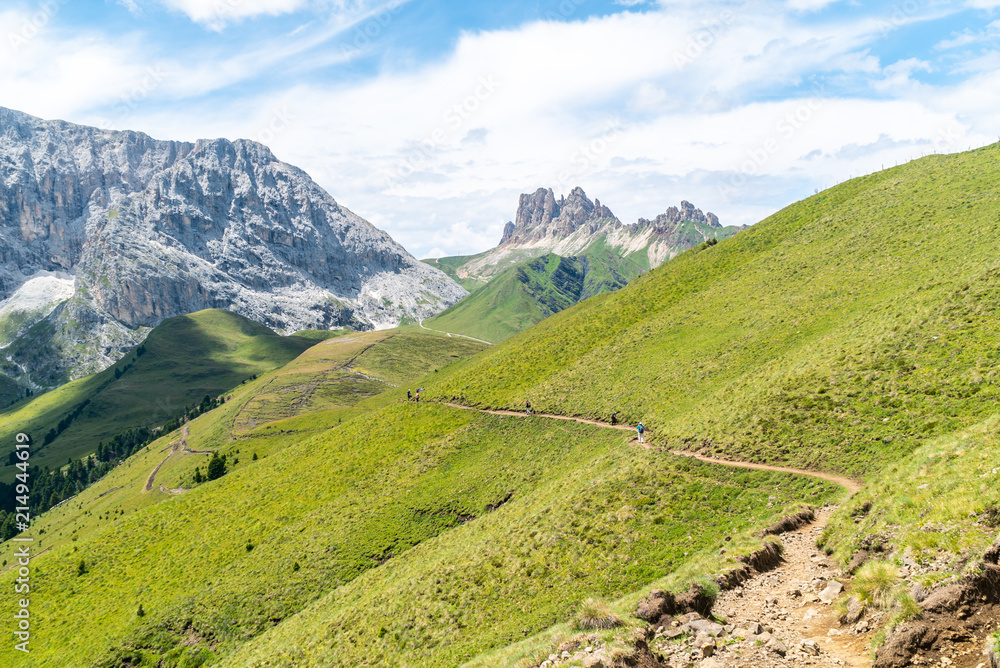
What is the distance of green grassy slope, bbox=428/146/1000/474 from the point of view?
33938 millimetres

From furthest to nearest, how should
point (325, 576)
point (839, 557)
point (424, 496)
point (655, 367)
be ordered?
point (655, 367)
point (424, 496)
point (325, 576)
point (839, 557)

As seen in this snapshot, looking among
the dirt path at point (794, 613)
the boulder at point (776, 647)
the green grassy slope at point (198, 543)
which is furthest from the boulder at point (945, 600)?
the green grassy slope at point (198, 543)

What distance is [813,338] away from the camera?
50.7 metres

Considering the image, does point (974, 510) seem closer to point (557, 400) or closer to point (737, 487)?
point (737, 487)

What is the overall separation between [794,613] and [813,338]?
41047 mm

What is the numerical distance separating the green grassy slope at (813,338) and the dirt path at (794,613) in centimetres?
1294

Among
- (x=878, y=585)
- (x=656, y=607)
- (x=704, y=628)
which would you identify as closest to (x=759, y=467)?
(x=656, y=607)

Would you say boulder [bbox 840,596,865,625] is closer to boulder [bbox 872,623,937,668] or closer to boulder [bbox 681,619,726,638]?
boulder [bbox 872,623,937,668]

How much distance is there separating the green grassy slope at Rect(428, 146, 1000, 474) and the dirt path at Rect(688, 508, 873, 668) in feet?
42.5

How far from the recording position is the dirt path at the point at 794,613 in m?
13.7

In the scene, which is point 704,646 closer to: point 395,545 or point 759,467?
point 759,467

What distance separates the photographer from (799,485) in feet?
102

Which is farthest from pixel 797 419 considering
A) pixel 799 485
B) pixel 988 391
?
pixel 988 391

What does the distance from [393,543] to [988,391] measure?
148ft
